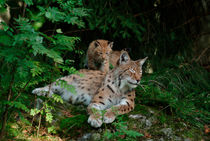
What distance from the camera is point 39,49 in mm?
2662

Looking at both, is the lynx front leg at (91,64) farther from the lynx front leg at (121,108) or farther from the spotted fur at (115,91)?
the lynx front leg at (121,108)

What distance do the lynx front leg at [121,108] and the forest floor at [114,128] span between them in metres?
0.11

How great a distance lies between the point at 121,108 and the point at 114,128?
527 mm

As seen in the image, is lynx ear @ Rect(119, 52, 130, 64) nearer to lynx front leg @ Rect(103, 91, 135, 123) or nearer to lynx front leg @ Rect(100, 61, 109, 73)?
lynx front leg @ Rect(103, 91, 135, 123)

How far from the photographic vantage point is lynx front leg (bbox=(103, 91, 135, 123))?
419 centimetres

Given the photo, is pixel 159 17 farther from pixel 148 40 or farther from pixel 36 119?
pixel 36 119

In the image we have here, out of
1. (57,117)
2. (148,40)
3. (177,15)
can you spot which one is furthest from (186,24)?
(57,117)

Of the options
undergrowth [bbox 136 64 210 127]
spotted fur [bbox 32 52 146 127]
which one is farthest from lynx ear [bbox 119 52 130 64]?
undergrowth [bbox 136 64 210 127]

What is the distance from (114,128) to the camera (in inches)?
164

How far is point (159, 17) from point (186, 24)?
3.27 feet

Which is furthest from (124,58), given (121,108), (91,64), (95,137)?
(91,64)

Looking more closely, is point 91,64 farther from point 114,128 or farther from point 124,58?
point 114,128

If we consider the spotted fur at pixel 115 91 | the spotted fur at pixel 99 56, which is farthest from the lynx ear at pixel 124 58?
the spotted fur at pixel 99 56

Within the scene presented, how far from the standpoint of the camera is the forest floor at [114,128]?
3.89 meters
